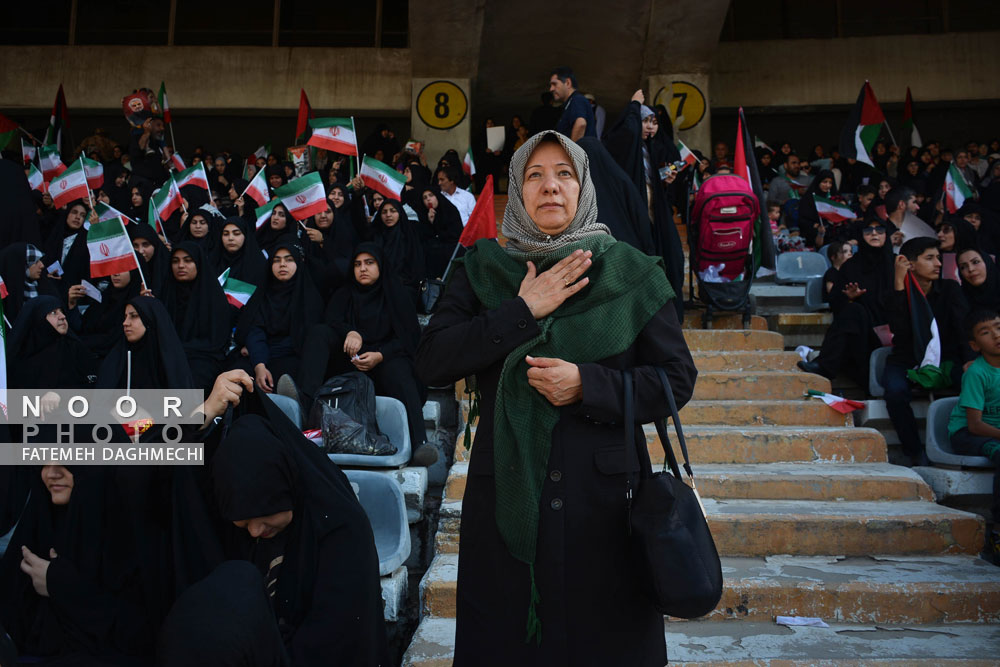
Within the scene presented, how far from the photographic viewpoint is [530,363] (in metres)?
1.67

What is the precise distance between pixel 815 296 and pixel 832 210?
2.76 metres

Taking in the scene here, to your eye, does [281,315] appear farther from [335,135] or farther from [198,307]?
[335,135]

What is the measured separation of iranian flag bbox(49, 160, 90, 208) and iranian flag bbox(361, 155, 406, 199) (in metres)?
2.38

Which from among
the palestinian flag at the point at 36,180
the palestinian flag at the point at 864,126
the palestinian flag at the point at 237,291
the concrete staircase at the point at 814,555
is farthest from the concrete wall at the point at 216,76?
the concrete staircase at the point at 814,555

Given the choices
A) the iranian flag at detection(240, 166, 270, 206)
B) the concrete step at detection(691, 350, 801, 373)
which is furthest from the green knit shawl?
the iranian flag at detection(240, 166, 270, 206)

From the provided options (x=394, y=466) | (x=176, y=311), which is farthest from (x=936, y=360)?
(x=176, y=311)

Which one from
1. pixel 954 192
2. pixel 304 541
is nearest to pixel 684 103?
pixel 954 192

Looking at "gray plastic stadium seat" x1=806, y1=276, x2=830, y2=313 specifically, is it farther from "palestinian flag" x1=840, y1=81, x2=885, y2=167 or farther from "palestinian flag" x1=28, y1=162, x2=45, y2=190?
"palestinian flag" x1=28, y1=162, x2=45, y2=190

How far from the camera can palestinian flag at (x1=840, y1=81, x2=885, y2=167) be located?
8.53 meters

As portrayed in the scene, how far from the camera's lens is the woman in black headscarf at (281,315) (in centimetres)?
→ 536

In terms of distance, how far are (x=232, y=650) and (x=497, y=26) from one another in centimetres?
1120

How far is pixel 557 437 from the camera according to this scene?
1.70 m

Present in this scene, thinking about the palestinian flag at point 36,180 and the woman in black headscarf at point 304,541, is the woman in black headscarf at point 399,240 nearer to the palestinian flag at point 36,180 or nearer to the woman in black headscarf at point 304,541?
the palestinian flag at point 36,180

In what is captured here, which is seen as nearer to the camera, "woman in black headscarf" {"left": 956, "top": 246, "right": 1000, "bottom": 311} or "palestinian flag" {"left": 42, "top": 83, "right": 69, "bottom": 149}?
"woman in black headscarf" {"left": 956, "top": 246, "right": 1000, "bottom": 311}
